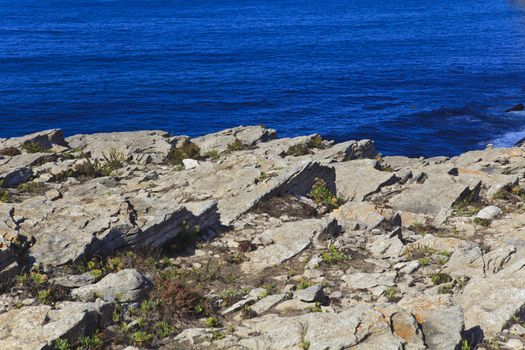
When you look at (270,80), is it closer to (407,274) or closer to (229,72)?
(229,72)

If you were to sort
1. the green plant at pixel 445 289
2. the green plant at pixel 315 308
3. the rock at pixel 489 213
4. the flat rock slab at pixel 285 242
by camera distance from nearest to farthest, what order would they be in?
the green plant at pixel 315 308 → the green plant at pixel 445 289 → the flat rock slab at pixel 285 242 → the rock at pixel 489 213

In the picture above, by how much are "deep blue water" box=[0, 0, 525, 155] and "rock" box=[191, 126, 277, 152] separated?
A: 28631 millimetres

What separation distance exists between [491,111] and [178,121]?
127 ft

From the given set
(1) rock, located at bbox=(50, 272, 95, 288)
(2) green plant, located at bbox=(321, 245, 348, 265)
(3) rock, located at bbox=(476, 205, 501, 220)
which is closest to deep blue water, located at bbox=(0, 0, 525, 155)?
(3) rock, located at bbox=(476, 205, 501, 220)

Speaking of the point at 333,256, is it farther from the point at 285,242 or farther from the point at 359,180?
the point at 359,180

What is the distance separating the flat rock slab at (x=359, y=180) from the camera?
2680 cm

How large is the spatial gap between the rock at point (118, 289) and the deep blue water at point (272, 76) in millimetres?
52649

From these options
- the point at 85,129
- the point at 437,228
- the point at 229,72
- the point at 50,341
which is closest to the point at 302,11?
the point at 229,72

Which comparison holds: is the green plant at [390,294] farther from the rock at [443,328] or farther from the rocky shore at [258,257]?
the rock at [443,328]

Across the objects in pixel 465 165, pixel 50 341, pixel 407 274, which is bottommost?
pixel 465 165

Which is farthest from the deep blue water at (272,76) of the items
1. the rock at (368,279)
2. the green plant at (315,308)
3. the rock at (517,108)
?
the green plant at (315,308)

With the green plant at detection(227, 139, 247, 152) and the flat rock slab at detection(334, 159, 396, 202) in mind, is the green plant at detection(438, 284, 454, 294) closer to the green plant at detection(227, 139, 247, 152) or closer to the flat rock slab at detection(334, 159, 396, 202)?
the flat rock slab at detection(334, 159, 396, 202)

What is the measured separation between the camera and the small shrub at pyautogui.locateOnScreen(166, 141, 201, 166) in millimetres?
32156

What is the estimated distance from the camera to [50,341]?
12016mm
